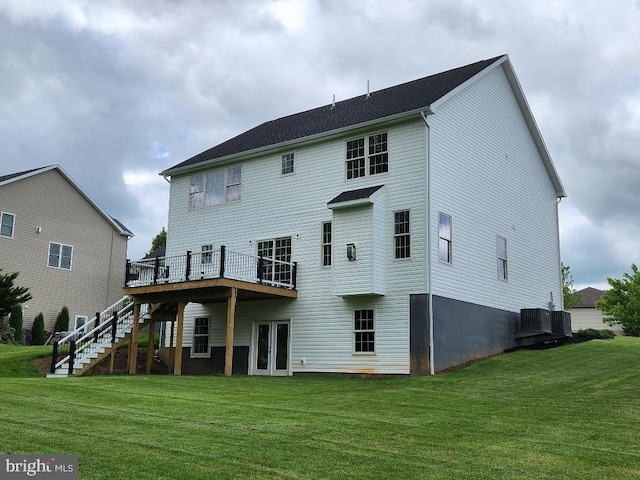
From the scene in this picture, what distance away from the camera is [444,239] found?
19.4m

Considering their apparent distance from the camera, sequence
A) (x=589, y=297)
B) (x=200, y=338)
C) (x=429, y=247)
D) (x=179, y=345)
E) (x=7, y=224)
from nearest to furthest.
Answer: (x=429, y=247), (x=179, y=345), (x=200, y=338), (x=7, y=224), (x=589, y=297)

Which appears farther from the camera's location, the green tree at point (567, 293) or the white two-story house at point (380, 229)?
the green tree at point (567, 293)

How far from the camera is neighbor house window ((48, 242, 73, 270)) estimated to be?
113 ft

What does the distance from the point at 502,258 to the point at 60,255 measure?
76.7 feet

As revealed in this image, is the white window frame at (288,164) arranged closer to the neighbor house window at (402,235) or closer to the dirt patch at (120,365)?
the neighbor house window at (402,235)

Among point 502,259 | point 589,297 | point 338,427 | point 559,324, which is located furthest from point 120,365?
point 589,297

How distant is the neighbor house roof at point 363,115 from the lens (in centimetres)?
2027

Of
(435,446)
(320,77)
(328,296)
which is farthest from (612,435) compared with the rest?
(320,77)

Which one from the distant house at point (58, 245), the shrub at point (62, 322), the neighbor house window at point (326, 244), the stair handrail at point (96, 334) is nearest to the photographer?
the stair handrail at point (96, 334)

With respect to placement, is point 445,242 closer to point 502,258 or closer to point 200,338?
point 502,258

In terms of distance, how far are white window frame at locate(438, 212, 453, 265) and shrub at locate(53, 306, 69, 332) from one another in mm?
22262

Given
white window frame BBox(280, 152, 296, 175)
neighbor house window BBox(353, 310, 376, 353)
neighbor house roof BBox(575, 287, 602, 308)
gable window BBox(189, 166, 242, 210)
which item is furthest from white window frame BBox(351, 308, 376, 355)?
neighbor house roof BBox(575, 287, 602, 308)

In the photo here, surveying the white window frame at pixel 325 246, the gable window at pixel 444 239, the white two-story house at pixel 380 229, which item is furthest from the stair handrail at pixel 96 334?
the gable window at pixel 444 239

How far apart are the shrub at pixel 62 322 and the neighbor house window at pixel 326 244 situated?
61.5 ft
